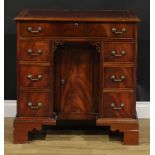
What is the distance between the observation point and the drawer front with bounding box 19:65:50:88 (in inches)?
136

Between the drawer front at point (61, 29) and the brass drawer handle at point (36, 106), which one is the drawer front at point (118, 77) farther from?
the brass drawer handle at point (36, 106)

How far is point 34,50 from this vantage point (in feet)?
11.2

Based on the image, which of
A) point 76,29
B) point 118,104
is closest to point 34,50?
point 76,29

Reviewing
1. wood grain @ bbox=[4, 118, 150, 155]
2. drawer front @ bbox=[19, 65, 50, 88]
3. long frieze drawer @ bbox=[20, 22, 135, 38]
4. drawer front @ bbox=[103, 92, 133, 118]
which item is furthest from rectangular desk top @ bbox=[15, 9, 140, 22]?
wood grain @ bbox=[4, 118, 150, 155]

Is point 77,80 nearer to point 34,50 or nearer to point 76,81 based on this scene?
point 76,81

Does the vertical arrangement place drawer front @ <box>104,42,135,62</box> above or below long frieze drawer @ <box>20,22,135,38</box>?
below

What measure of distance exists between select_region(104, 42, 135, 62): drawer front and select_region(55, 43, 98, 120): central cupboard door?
15 centimetres

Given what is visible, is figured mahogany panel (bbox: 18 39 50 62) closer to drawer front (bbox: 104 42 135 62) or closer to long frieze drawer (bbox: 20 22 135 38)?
long frieze drawer (bbox: 20 22 135 38)

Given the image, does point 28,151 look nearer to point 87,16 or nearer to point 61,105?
point 61,105

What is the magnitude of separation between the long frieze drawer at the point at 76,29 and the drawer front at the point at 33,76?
9.4 inches

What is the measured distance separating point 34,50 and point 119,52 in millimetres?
606

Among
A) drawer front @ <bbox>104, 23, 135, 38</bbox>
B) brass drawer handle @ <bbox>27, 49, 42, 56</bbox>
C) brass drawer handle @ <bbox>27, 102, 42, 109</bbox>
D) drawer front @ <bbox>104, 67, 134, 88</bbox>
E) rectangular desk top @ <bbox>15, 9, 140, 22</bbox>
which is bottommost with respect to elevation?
brass drawer handle @ <bbox>27, 102, 42, 109</bbox>
